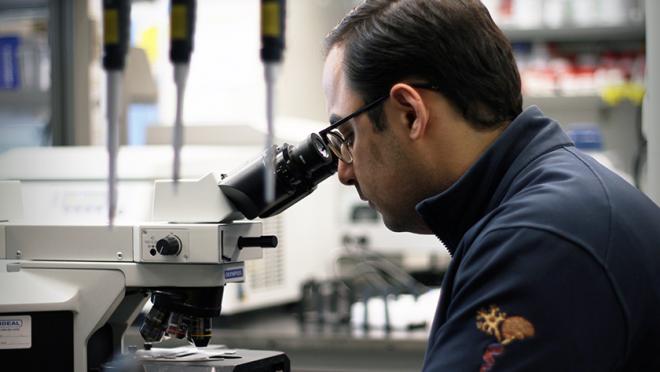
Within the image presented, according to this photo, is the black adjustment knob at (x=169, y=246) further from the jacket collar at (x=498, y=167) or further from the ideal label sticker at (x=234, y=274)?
the jacket collar at (x=498, y=167)

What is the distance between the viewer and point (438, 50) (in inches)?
46.2

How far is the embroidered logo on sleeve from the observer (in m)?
0.93

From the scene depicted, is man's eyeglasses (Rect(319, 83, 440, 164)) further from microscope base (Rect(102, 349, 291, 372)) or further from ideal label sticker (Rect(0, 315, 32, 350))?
ideal label sticker (Rect(0, 315, 32, 350))

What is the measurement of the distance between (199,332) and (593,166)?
0.67 m

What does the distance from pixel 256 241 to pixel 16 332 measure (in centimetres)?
40

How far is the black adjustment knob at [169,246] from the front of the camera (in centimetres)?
136

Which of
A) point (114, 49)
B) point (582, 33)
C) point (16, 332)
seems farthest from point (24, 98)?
point (114, 49)

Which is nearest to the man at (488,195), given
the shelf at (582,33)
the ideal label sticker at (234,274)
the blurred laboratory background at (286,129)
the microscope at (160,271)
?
the microscope at (160,271)

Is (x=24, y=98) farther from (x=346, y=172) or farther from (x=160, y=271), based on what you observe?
(x=346, y=172)

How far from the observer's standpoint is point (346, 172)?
4.36ft

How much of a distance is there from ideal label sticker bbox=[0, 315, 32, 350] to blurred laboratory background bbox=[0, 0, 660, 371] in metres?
0.42

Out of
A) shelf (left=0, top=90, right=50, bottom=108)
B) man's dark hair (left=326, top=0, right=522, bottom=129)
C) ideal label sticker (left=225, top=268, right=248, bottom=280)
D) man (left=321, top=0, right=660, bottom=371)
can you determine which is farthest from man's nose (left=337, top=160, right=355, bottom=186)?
shelf (left=0, top=90, right=50, bottom=108)

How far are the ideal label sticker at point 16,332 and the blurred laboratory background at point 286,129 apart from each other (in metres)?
0.42

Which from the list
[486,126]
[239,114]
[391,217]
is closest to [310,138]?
[391,217]
